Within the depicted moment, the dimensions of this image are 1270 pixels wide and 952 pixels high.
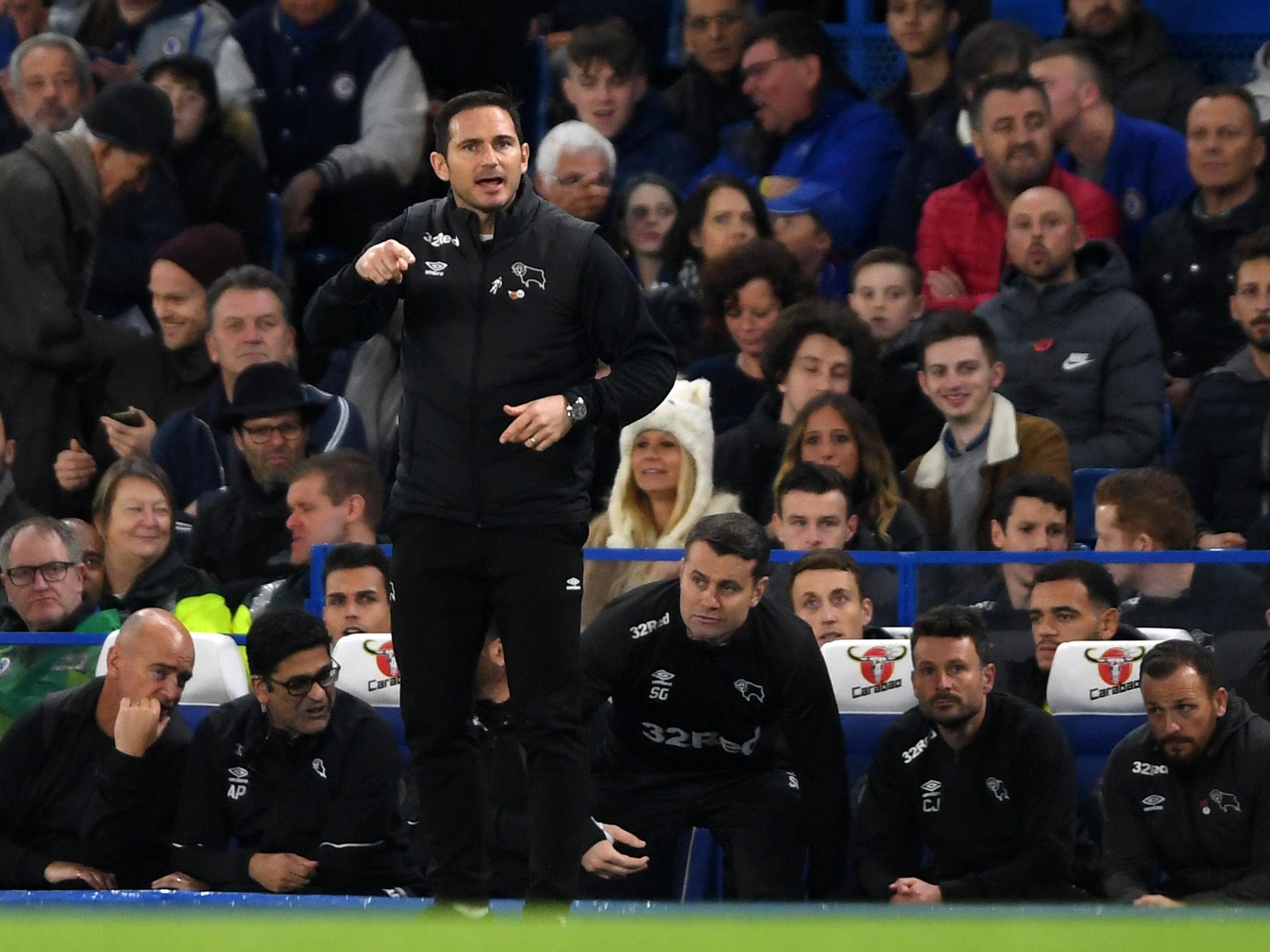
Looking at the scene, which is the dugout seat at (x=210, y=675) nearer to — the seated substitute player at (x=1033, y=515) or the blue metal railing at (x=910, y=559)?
the blue metal railing at (x=910, y=559)

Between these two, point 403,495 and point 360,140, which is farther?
point 360,140

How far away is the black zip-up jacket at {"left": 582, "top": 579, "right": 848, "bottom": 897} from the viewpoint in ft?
23.7

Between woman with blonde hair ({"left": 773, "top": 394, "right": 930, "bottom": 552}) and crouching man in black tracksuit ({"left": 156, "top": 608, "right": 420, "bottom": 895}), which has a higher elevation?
woman with blonde hair ({"left": 773, "top": 394, "right": 930, "bottom": 552})

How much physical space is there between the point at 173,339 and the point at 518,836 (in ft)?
12.7

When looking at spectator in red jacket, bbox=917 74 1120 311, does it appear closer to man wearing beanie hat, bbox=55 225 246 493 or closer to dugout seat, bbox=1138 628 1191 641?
dugout seat, bbox=1138 628 1191 641

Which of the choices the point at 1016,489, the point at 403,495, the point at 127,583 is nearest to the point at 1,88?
the point at 127,583

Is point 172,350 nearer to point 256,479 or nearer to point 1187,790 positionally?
point 256,479

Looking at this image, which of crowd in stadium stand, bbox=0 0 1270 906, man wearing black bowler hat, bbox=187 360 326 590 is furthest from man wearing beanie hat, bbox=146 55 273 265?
man wearing black bowler hat, bbox=187 360 326 590

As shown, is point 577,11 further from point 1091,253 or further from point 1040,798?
point 1040,798

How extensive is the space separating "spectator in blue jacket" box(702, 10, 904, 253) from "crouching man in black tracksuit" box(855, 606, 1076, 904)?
382 centimetres

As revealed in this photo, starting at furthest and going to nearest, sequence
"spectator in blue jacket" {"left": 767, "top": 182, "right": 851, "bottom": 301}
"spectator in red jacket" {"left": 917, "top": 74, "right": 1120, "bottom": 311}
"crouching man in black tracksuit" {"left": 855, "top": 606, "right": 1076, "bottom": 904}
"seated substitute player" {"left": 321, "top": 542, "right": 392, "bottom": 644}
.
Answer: "spectator in blue jacket" {"left": 767, "top": 182, "right": 851, "bottom": 301}
"spectator in red jacket" {"left": 917, "top": 74, "right": 1120, "bottom": 311}
"seated substitute player" {"left": 321, "top": 542, "right": 392, "bottom": 644}
"crouching man in black tracksuit" {"left": 855, "top": 606, "right": 1076, "bottom": 904}

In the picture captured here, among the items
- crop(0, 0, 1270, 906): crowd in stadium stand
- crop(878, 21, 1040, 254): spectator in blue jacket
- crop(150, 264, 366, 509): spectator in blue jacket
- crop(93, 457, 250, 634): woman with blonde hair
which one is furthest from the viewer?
crop(878, 21, 1040, 254): spectator in blue jacket

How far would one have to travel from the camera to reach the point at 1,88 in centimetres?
1191

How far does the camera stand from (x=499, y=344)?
572 cm
